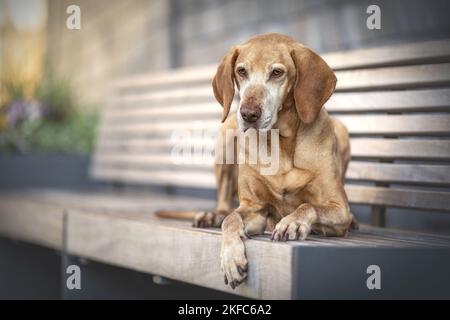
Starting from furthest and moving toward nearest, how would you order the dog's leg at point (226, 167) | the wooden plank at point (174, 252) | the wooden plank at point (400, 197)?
the dog's leg at point (226, 167) → the wooden plank at point (400, 197) → the wooden plank at point (174, 252)

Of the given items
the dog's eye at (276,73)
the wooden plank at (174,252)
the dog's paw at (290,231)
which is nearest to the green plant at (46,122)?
the wooden plank at (174,252)

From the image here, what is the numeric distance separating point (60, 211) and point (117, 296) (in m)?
0.54

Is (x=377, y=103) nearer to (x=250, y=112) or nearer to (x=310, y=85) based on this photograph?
(x=310, y=85)

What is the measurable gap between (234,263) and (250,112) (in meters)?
0.52

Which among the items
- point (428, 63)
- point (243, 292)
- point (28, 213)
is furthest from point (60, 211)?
point (428, 63)

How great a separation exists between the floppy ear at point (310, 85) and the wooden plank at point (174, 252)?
52 centimetres

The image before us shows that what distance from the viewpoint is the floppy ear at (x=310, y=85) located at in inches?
110

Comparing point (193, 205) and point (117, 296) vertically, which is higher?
point (193, 205)

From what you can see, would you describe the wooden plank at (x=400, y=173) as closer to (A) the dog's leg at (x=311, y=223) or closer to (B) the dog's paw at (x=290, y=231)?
(A) the dog's leg at (x=311, y=223)

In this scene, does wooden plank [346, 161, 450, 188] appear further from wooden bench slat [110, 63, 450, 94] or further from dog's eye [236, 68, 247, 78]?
dog's eye [236, 68, 247, 78]

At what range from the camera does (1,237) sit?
5.05 metres

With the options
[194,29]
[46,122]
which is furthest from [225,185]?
[46,122]

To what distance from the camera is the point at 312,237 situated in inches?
→ 110
